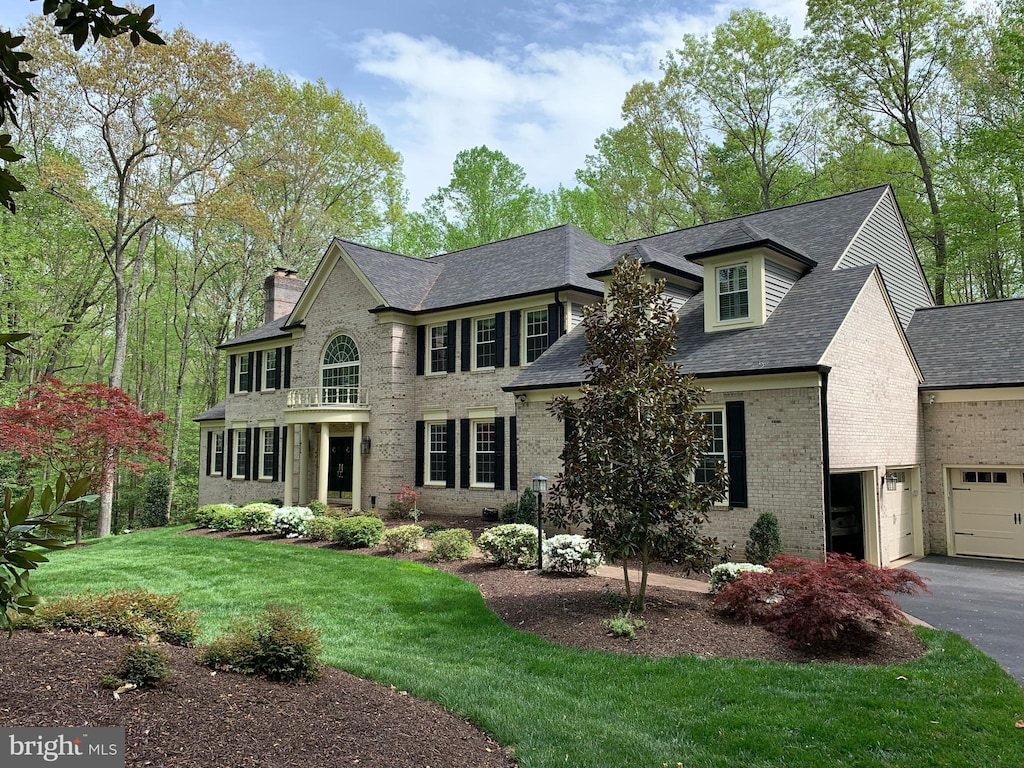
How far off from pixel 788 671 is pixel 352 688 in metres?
4.45

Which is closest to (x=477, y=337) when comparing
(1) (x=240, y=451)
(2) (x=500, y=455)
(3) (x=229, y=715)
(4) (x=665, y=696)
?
(2) (x=500, y=455)

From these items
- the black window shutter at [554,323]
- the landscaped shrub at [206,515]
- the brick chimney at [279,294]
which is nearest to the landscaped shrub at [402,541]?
the black window shutter at [554,323]

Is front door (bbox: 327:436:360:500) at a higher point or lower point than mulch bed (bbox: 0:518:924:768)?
higher

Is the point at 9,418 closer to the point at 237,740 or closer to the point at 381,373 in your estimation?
the point at 381,373

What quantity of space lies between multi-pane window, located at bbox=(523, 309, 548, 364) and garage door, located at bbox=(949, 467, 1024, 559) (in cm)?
1069

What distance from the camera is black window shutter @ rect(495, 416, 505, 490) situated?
1961cm

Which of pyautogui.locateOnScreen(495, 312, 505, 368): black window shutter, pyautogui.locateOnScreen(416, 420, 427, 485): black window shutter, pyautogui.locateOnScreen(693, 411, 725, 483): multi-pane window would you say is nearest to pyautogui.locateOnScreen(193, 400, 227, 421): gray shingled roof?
pyautogui.locateOnScreen(416, 420, 427, 485): black window shutter

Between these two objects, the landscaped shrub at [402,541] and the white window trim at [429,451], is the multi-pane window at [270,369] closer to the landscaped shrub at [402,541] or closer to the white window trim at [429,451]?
the white window trim at [429,451]

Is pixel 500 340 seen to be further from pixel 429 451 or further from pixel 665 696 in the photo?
pixel 665 696

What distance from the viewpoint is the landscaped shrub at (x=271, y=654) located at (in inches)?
227

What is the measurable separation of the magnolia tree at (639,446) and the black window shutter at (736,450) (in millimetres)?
4292

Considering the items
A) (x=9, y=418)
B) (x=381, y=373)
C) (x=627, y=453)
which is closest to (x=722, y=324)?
(x=627, y=453)

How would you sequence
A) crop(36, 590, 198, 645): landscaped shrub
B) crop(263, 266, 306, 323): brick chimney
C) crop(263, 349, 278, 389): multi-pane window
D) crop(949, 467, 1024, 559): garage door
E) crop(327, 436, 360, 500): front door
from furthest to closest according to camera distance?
crop(263, 266, 306, 323): brick chimney
crop(263, 349, 278, 389): multi-pane window
crop(327, 436, 360, 500): front door
crop(949, 467, 1024, 559): garage door
crop(36, 590, 198, 645): landscaped shrub

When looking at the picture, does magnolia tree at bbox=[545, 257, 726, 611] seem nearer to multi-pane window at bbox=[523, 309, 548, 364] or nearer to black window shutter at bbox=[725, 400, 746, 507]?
black window shutter at bbox=[725, 400, 746, 507]
